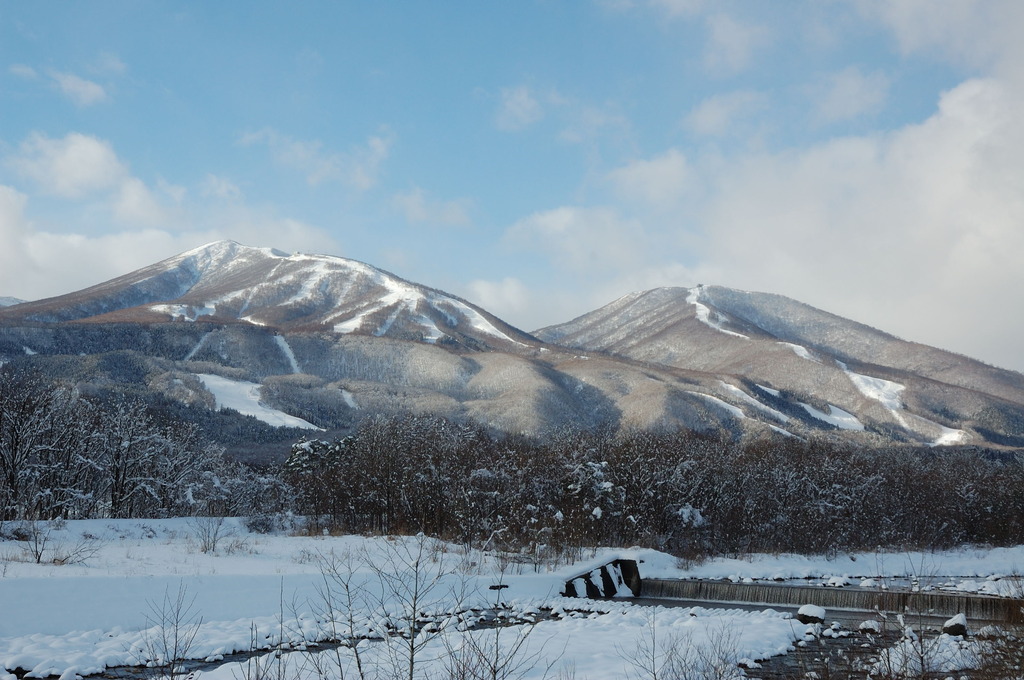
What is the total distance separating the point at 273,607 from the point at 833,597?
15681 millimetres

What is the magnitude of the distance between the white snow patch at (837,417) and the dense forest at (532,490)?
135 m

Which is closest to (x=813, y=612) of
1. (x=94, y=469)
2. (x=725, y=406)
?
(x=94, y=469)

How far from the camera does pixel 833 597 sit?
70.6ft

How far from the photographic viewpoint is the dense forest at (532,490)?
3077cm

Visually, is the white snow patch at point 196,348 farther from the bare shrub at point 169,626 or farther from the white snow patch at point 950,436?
the white snow patch at point 950,436

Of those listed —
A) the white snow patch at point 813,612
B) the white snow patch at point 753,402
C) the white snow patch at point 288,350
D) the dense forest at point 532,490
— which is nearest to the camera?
the white snow patch at point 813,612

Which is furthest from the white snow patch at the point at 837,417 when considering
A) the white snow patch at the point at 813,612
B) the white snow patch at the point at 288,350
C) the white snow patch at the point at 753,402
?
the white snow patch at the point at 813,612

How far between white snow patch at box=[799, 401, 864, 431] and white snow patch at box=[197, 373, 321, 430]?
387 feet

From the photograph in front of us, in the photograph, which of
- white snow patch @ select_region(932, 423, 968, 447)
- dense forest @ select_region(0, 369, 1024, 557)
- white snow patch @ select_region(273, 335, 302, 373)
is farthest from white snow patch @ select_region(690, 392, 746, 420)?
dense forest @ select_region(0, 369, 1024, 557)

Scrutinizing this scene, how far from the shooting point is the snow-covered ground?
12367 millimetres

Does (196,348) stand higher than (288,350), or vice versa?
(288,350)

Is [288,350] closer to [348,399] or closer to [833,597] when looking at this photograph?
[348,399]

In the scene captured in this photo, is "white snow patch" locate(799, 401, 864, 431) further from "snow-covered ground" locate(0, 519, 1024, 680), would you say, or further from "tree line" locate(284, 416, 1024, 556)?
"snow-covered ground" locate(0, 519, 1024, 680)

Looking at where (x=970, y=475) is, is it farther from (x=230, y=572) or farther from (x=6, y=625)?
(x=6, y=625)
